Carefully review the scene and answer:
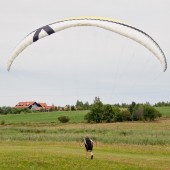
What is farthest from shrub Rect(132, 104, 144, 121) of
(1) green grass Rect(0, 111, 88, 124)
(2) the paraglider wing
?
(2) the paraglider wing

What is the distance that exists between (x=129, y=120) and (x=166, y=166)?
3015 inches

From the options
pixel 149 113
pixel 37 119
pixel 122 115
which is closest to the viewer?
pixel 122 115

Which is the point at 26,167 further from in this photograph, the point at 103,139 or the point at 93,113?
the point at 93,113

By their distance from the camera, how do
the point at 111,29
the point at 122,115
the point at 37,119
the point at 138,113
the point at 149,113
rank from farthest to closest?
the point at 37,119 → the point at 138,113 → the point at 149,113 → the point at 122,115 → the point at 111,29

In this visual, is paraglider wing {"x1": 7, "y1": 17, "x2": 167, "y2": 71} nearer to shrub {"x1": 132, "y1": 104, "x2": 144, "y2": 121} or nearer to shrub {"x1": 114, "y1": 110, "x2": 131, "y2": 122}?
shrub {"x1": 114, "y1": 110, "x2": 131, "y2": 122}

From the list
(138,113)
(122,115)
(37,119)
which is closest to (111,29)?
(122,115)

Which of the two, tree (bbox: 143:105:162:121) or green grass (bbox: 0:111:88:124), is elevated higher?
tree (bbox: 143:105:162:121)

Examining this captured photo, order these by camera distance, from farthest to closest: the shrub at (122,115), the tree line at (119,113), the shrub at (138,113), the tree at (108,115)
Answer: the shrub at (138,113)
the shrub at (122,115)
the tree at (108,115)
the tree line at (119,113)

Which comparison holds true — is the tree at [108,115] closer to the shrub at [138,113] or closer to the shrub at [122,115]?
the shrub at [122,115]

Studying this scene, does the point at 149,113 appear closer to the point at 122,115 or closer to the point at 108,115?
the point at 122,115

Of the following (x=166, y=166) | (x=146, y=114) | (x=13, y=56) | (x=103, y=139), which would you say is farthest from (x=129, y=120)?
(x=13, y=56)

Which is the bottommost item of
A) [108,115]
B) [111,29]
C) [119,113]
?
[108,115]

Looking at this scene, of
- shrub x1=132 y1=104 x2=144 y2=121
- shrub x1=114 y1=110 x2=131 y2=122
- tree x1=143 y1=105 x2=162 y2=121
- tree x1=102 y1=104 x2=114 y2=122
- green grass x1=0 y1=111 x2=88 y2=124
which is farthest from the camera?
green grass x1=0 y1=111 x2=88 y2=124

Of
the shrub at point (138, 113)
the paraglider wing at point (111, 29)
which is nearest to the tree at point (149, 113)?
the shrub at point (138, 113)
